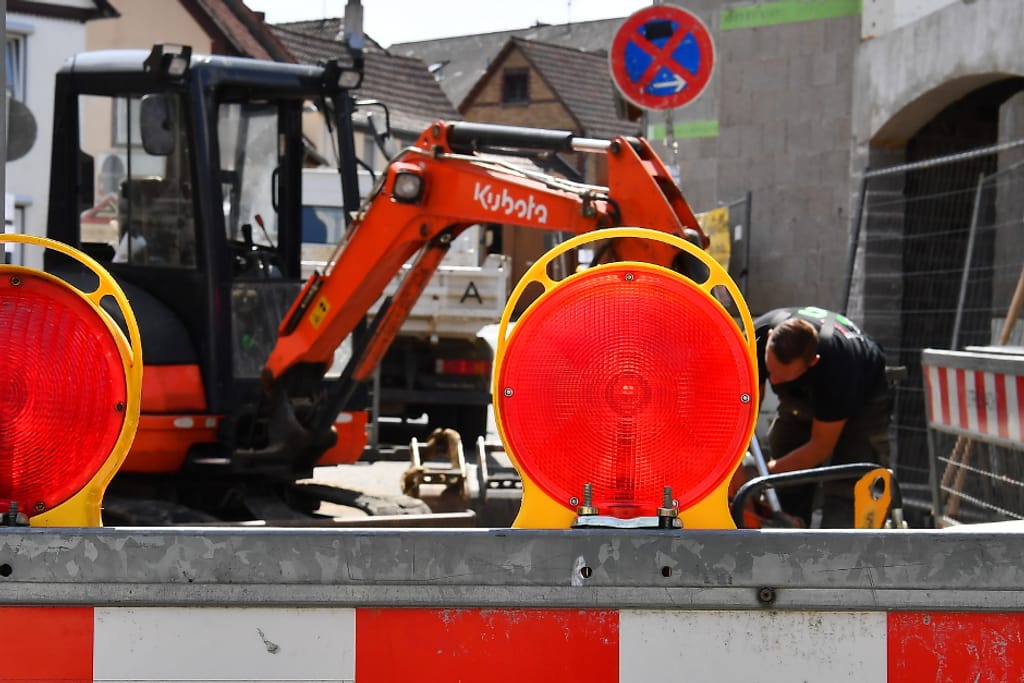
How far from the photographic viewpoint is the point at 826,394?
23.1 ft

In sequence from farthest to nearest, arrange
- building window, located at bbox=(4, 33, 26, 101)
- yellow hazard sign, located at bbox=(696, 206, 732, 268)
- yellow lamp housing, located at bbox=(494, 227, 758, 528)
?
1. building window, located at bbox=(4, 33, 26, 101)
2. yellow hazard sign, located at bbox=(696, 206, 732, 268)
3. yellow lamp housing, located at bbox=(494, 227, 758, 528)

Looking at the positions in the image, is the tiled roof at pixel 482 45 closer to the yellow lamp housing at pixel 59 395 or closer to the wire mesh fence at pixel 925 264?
the wire mesh fence at pixel 925 264

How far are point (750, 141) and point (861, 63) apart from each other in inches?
77.2

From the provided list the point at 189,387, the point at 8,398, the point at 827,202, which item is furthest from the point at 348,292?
the point at 827,202

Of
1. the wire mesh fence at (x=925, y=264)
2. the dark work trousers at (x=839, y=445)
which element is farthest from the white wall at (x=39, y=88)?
the dark work trousers at (x=839, y=445)

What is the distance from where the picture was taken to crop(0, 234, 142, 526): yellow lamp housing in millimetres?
2930

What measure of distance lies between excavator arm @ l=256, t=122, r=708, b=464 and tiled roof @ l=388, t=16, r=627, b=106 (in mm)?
57613

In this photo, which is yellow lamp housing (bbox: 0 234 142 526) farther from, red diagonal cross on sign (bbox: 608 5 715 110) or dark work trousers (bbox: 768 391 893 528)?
red diagonal cross on sign (bbox: 608 5 715 110)

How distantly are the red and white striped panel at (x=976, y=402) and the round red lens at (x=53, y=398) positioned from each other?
16.0 ft

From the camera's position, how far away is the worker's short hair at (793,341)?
22.0 feet

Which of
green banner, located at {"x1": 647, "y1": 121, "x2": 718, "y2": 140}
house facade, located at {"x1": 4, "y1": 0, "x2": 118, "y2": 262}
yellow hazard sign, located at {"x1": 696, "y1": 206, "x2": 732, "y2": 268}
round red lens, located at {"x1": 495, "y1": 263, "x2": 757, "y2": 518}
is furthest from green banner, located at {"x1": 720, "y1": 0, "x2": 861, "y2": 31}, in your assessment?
house facade, located at {"x1": 4, "y1": 0, "x2": 118, "y2": 262}

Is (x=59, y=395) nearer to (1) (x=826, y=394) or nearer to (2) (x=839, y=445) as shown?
(1) (x=826, y=394)

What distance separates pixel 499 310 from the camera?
1392cm

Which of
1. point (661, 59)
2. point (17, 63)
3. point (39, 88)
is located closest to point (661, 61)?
point (661, 59)
